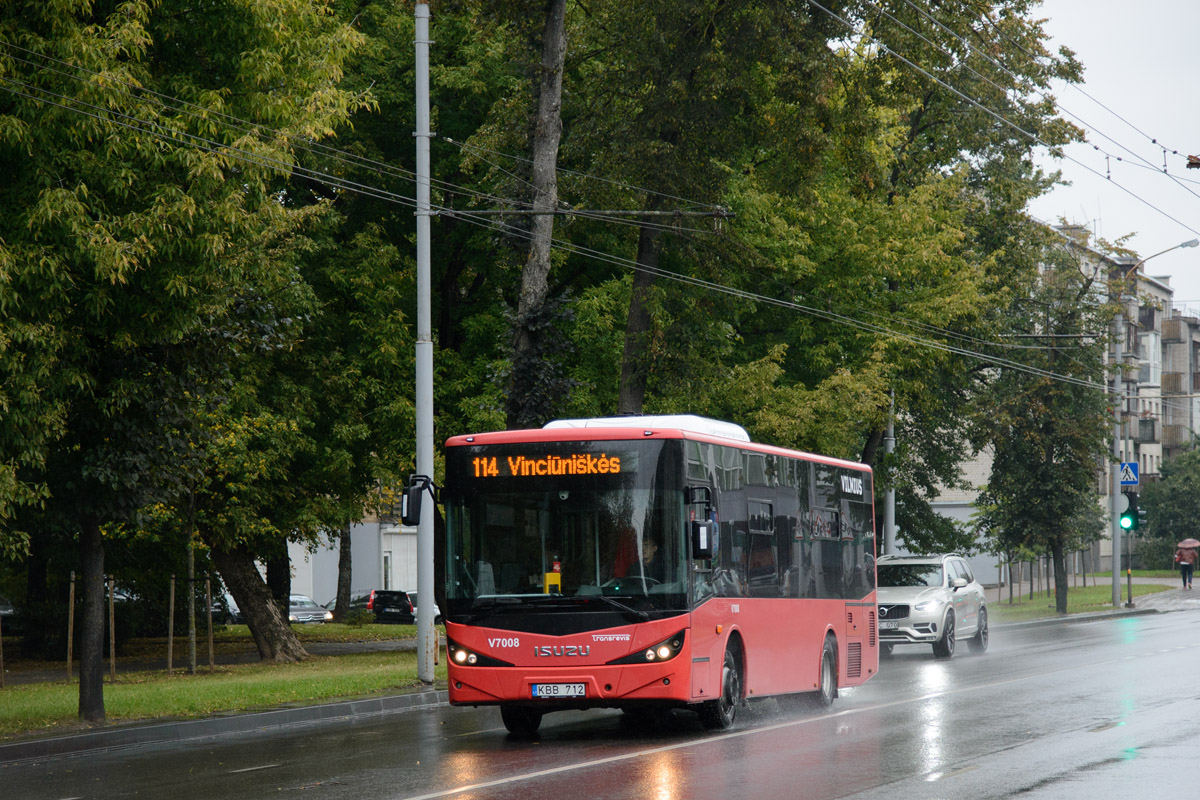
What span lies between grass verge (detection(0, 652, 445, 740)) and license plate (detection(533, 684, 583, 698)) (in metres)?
5.35

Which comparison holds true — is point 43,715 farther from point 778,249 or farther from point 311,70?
point 778,249

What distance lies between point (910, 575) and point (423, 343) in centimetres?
1326

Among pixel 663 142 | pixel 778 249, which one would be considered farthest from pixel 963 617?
pixel 663 142

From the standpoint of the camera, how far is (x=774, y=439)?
3009 centimetres

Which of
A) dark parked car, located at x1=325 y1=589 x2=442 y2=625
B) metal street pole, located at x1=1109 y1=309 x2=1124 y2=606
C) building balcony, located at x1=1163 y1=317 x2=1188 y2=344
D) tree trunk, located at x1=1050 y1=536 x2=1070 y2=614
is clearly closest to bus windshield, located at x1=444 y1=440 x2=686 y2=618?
dark parked car, located at x1=325 y1=589 x2=442 y2=625

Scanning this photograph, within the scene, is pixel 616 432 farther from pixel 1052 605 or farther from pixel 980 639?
pixel 1052 605

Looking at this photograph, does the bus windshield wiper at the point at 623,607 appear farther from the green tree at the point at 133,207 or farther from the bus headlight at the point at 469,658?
the green tree at the point at 133,207

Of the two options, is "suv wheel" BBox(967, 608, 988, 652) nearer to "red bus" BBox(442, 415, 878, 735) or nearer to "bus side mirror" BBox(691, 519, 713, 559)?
"red bus" BBox(442, 415, 878, 735)

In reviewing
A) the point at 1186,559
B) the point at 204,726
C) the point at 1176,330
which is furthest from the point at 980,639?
the point at 1176,330

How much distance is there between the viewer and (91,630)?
1725cm

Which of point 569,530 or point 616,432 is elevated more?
point 616,432

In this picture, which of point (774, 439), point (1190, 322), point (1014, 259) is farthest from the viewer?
point (1190, 322)

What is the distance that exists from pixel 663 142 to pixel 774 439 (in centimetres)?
651

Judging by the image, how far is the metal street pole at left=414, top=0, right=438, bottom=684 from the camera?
71.5 feet
